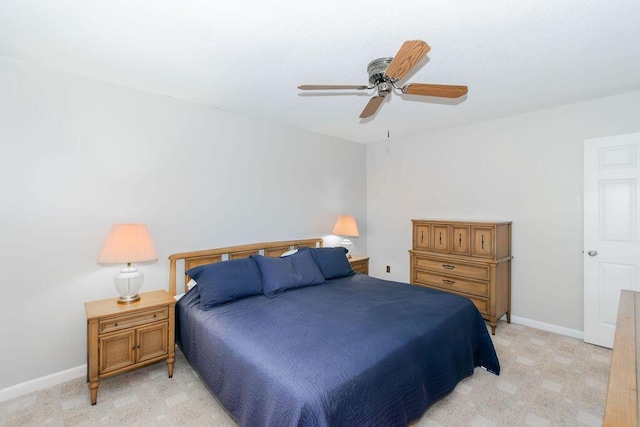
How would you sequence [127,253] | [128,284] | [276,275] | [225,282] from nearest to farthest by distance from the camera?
[127,253]
[128,284]
[225,282]
[276,275]

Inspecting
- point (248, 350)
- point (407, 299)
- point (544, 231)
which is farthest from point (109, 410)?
point (544, 231)

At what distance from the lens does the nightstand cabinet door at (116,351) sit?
2211 mm

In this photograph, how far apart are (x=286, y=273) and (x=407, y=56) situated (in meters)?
2.18

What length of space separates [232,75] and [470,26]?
1.77 meters

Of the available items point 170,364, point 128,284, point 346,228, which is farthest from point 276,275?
point 346,228

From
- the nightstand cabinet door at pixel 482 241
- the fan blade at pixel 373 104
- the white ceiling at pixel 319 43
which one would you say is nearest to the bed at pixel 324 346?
the nightstand cabinet door at pixel 482 241

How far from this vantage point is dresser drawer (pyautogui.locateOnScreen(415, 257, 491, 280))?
11.2ft

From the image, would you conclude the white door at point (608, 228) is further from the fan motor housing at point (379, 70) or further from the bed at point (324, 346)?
the fan motor housing at point (379, 70)

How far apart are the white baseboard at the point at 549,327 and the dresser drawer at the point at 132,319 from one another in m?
3.87

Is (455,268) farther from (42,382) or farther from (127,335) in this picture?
(42,382)

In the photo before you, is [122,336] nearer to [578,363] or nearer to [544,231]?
[578,363]

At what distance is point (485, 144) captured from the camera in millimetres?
3828

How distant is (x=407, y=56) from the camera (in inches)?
60.1

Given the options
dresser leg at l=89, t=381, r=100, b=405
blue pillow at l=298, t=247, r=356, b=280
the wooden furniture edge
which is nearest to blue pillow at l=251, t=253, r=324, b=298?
blue pillow at l=298, t=247, r=356, b=280
